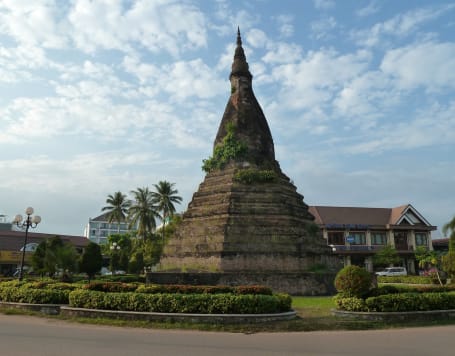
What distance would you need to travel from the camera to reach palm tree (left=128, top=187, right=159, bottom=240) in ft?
165

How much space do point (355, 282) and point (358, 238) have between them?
39.0m

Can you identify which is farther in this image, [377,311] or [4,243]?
[4,243]

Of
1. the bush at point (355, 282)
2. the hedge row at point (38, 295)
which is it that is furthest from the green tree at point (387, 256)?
the hedge row at point (38, 295)

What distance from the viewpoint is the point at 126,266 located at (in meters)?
47.0

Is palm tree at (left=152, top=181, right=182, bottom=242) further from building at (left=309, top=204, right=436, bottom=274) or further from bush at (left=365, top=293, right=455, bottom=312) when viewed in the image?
bush at (left=365, top=293, right=455, bottom=312)

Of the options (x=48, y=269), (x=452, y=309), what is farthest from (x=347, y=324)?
(x=48, y=269)

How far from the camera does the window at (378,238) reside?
50281 mm

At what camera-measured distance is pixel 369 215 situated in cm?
5228

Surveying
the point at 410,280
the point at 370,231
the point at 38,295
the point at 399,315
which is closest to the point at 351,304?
the point at 399,315

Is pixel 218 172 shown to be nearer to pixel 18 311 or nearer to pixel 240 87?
pixel 240 87

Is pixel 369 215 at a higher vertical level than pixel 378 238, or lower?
higher

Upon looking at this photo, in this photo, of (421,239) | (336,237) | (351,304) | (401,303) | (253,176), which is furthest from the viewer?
(421,239)

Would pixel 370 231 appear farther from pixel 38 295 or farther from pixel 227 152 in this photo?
pixel 38 295

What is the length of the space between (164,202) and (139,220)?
13.3 ft
